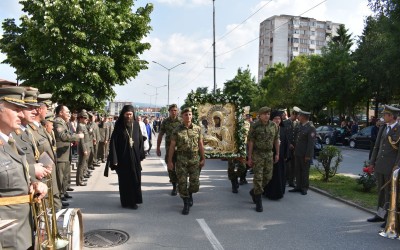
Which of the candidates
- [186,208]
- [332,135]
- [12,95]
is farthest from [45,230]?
[332,135]

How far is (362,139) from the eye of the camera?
2339 centimetres

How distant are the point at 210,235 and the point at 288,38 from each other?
93.4 meters

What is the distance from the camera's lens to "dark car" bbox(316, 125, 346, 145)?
26875 mm

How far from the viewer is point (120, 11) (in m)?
19.3

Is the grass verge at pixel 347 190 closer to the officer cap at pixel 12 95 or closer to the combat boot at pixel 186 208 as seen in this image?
the combat boot at pixel 186 208

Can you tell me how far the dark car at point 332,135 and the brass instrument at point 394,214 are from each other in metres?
22.1

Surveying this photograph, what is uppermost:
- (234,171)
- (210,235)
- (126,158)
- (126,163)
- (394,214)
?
(126,158)

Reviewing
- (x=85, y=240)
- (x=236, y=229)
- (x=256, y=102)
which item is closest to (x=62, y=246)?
(x=85, y=240)

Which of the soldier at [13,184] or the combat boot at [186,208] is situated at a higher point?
the soldier at [13,184]

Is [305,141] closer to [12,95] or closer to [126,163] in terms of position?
[126,163]

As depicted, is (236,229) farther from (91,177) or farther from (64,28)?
(64,28)

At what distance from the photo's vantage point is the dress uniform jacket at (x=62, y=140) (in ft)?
26.0

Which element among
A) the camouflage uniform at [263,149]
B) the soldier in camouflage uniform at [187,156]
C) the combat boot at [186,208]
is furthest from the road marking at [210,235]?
the camouflage uniform at [263,149]

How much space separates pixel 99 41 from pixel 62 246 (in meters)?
16.0
